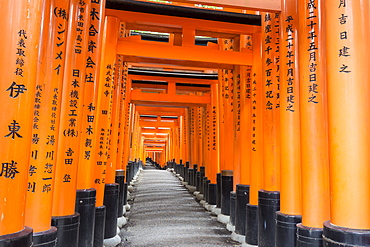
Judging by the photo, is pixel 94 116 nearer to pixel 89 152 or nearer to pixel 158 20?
pixel 89 152

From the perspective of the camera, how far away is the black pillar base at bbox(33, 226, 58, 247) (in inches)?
83.0

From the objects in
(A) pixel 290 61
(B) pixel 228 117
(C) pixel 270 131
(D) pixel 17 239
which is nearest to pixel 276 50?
(A) pixel 290 61

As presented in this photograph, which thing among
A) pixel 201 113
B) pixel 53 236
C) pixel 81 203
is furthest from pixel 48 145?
pixel 201 113

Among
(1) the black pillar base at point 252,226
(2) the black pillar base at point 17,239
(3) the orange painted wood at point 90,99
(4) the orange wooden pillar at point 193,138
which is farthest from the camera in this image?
(4) the orange wooden pillar at point 193,138

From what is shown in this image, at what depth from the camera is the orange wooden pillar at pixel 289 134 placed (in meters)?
2.77

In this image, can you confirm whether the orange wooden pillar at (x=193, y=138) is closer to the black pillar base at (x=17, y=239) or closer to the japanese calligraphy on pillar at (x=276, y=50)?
the japanese calligraphy on pillar at (x=276, y=50)

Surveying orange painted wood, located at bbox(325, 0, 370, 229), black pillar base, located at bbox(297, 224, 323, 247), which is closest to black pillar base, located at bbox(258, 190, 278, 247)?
black pillar base, located at bbox(297, 224, 323, 247)

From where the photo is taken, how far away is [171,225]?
5.40 metres

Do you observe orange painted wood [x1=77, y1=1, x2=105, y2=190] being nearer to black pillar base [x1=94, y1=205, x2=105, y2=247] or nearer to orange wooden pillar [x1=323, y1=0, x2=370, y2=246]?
black pillar base [x1=94, y1=205, x2=105, y2=247]

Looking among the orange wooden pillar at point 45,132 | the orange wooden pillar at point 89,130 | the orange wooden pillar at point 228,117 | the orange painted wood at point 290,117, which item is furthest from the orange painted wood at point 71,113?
the orange wooden pillar at point 228,117

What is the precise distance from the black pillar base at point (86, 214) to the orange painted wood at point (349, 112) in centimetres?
233

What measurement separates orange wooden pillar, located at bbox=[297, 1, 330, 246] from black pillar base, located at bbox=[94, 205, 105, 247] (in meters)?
2.30

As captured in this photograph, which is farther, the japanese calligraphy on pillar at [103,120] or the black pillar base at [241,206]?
the black pillar base at [241,206]

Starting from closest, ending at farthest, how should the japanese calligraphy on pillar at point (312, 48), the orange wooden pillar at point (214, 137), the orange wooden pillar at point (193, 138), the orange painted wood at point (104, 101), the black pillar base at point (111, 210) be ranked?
1. the japanese calligraphy on pillar at point (312, 48)
2. the orange painted wood at point (104, 101)
3. the black pillar base at point (111, 210)
4. the orange wooden pillar at point (214, 137)
5. the orange wooden pillar at point (193, 138)
